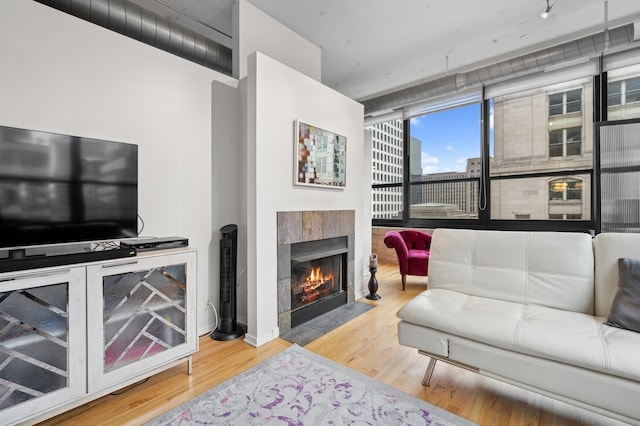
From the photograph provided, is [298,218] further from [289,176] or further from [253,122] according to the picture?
[253,122]

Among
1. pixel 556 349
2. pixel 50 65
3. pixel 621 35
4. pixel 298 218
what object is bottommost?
pixel 556 349

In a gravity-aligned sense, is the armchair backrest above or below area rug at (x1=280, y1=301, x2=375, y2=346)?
above

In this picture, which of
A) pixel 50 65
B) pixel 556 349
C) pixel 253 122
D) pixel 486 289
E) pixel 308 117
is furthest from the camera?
pixel 308 117

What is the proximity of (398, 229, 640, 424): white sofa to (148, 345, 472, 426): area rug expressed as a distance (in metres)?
0.34

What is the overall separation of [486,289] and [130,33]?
146 inches

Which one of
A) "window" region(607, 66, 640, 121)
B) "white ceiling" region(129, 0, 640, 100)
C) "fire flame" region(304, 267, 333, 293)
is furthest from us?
"window" region(607, 66, 640, 121)

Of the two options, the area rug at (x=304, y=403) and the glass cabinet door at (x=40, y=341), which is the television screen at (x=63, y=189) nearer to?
the glass cabinet door at (x=40, y=341)

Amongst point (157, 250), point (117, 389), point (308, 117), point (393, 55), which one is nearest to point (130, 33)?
point (308, 117)

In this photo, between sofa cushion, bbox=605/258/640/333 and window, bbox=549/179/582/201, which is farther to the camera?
window, bbox=549/179/582/201

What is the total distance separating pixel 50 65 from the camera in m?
1.91

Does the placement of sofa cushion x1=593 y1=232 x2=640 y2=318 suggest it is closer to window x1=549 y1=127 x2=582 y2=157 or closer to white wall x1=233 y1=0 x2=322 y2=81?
window x1=549 y1=127 x2=582 y2=157

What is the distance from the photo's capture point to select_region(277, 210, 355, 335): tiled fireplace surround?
8.93 ft

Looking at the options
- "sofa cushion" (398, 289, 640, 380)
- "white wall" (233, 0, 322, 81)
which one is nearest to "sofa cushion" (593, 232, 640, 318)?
"sofa cushion" (398, 289, 640, 380)

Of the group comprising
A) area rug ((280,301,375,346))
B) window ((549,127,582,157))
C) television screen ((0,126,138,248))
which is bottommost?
area rug ((280,301,375,346))
